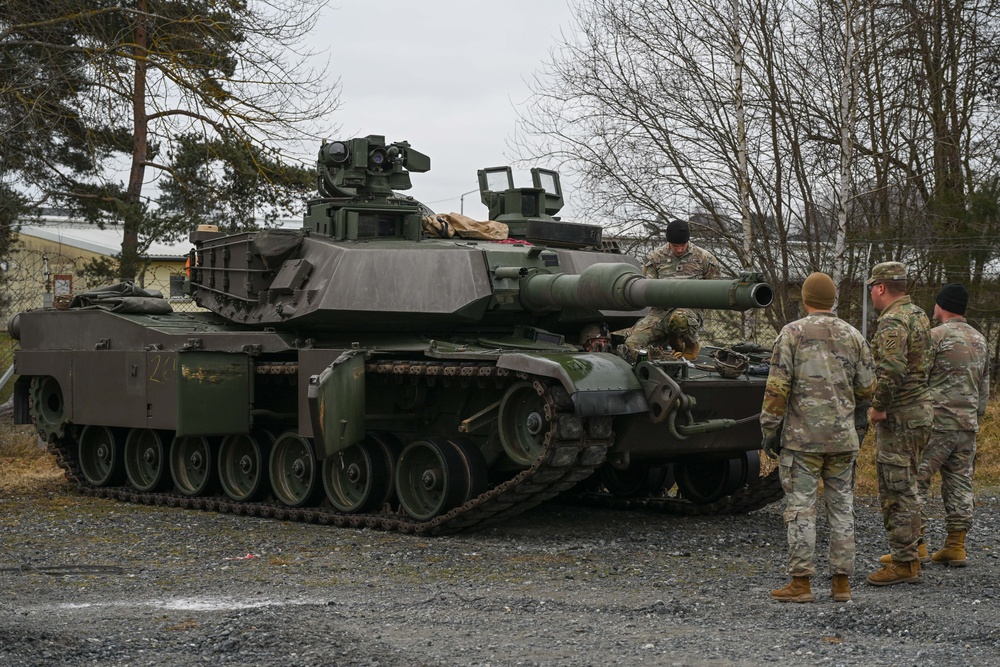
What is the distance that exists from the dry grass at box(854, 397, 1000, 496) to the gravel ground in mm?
2147

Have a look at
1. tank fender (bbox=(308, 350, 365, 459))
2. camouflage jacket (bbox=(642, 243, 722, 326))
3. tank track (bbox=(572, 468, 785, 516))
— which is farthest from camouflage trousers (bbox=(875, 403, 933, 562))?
tank fender (bbox=(308, 350, 365, 459))

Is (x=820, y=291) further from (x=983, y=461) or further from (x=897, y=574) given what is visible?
(x=983, y=461)

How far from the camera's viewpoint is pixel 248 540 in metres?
10.4

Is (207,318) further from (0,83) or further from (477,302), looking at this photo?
(0,83)

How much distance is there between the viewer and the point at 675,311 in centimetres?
1137

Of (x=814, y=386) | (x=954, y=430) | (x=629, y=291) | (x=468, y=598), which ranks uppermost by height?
(x=629, y=291)

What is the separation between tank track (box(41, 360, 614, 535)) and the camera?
9680 millimetres

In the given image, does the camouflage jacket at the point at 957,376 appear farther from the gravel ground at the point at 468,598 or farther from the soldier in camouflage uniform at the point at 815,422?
the soldier in camouflage uniform at the point at 815,422

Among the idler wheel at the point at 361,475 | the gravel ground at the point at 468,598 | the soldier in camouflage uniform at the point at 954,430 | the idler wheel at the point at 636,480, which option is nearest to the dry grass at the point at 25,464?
the gravel ground at the point at 468,598

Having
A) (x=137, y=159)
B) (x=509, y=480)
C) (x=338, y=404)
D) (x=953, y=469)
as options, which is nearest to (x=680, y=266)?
(x=509, y=480)

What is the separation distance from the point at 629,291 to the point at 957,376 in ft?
7.82

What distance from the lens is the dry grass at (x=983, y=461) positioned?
13.9 m

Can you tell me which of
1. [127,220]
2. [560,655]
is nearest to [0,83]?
[127,220]

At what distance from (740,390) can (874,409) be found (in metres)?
2.26
